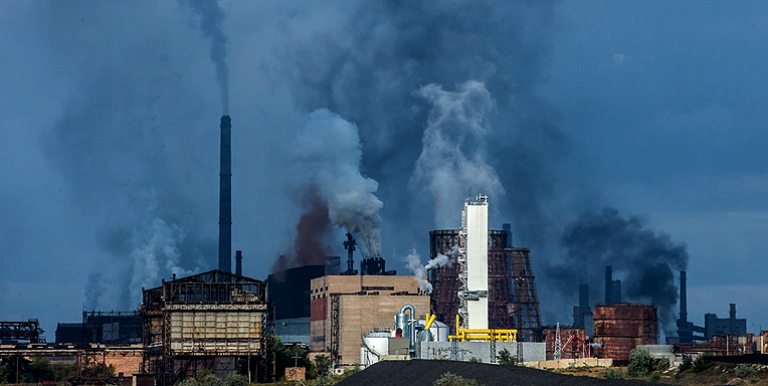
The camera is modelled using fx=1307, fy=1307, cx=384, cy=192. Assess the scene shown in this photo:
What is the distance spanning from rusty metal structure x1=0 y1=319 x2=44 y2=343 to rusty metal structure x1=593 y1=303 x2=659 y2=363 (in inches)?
2985

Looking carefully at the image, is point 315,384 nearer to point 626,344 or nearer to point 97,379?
point 97,379

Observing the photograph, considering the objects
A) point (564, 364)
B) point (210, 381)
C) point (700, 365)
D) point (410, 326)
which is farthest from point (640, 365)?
point (210, 381)

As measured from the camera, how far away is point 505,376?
8569 centimetres

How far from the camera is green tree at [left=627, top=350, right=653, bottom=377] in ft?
379

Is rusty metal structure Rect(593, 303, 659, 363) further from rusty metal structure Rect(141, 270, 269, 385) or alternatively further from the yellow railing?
rusty metal structure Rect(141, 270, 269, 385)

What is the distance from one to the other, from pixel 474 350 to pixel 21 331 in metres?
67.8

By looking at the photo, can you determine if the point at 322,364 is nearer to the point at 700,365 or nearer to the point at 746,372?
the point at 700,365

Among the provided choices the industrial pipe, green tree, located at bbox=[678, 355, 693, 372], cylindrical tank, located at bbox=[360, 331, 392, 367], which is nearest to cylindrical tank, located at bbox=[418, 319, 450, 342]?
the industrial pipe

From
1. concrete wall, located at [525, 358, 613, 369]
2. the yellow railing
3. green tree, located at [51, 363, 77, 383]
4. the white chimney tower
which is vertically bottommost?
green tree, located at [51, 363, 77, 383]

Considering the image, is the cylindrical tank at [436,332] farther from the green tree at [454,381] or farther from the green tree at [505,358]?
the green tree at [454,381]

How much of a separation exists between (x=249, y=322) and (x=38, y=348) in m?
39.5

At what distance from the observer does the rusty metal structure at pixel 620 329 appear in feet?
577

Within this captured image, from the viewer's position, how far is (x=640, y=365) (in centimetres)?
11806

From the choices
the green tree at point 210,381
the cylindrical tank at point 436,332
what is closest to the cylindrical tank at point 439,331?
the cylindrical tank at point 436,332
